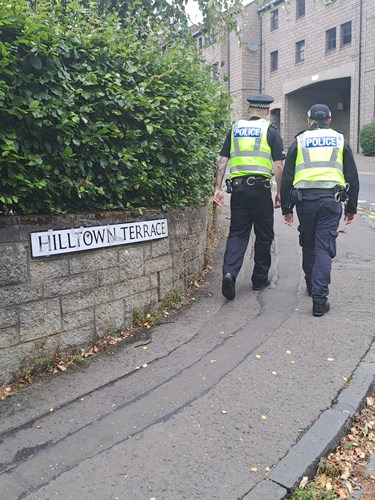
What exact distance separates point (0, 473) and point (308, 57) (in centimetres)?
3485

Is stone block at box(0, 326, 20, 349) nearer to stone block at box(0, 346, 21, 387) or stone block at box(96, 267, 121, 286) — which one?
stone block at box(0, 346, 21, 387)

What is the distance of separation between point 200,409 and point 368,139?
27.9 m

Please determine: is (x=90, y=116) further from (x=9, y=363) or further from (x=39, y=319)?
(x=9, y=363)

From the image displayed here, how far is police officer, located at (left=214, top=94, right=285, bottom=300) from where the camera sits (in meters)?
5.21

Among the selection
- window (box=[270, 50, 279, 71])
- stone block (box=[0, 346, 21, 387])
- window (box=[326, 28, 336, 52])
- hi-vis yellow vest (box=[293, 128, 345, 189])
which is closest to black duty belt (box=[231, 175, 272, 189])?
hi-vis yellow vest (box=[293, 128, 345, 189])

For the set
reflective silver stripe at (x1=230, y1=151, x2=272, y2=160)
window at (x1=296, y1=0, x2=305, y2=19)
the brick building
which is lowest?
reflective silver stripe at (x1=230, y1=151, x2=272, y2=160)

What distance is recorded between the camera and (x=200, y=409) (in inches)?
127

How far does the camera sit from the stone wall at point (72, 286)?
11.5ft

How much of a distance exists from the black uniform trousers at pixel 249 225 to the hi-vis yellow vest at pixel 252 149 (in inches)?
5.7

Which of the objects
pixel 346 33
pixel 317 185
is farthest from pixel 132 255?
pixel 346 33

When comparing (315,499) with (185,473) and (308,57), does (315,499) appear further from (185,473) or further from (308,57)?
(308,57)

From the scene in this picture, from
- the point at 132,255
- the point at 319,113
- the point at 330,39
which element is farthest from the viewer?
the point at 330,39

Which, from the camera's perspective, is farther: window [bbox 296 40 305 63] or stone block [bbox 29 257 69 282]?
window [bbox 296 40 305 63]

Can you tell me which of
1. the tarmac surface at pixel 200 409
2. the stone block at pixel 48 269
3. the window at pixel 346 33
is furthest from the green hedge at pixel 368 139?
the stone block at pixel 48 269
